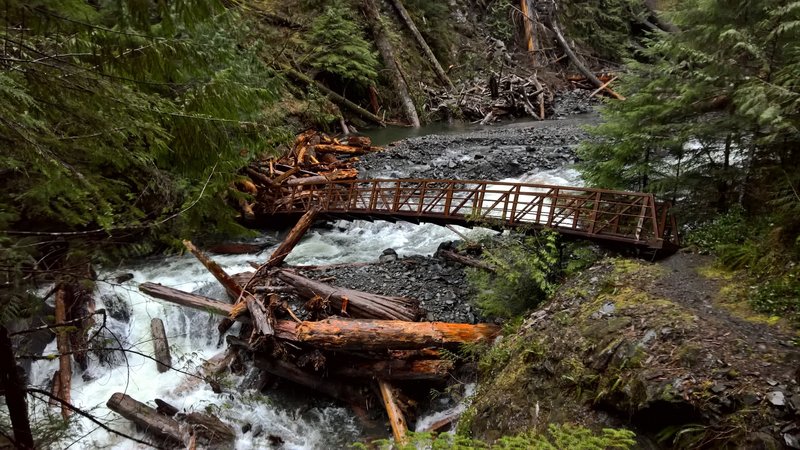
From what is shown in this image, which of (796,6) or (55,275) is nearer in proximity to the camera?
(55,275)

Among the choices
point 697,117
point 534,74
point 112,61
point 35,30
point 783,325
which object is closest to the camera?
point 35,30

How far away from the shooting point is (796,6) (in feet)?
19.5

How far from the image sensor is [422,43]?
29.1 m

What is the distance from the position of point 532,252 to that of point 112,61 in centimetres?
738

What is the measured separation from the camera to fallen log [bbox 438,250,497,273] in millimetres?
9927

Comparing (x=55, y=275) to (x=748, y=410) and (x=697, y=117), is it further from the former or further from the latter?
(x=697, y=117)

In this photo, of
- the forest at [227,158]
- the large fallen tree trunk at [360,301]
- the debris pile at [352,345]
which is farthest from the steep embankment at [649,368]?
the large fallen tree trunk at [360,301]

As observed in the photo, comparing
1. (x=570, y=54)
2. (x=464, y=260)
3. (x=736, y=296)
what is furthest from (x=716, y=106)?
(x=570, y=54)

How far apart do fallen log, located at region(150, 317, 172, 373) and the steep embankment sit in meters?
5.57

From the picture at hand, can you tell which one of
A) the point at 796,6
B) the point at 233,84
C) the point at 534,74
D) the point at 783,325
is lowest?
the point at 783,325

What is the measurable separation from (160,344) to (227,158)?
5.86 metres

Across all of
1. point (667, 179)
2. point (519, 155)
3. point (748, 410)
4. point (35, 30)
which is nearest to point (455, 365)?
point (748, 410)

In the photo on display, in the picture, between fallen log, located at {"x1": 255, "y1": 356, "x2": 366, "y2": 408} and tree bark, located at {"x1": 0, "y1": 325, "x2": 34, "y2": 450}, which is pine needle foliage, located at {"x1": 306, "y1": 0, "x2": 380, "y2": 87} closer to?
fallen log, located at {"x1": 255, "y1": 356, "x2": 366, "y2": 408}

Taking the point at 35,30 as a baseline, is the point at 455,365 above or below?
below
